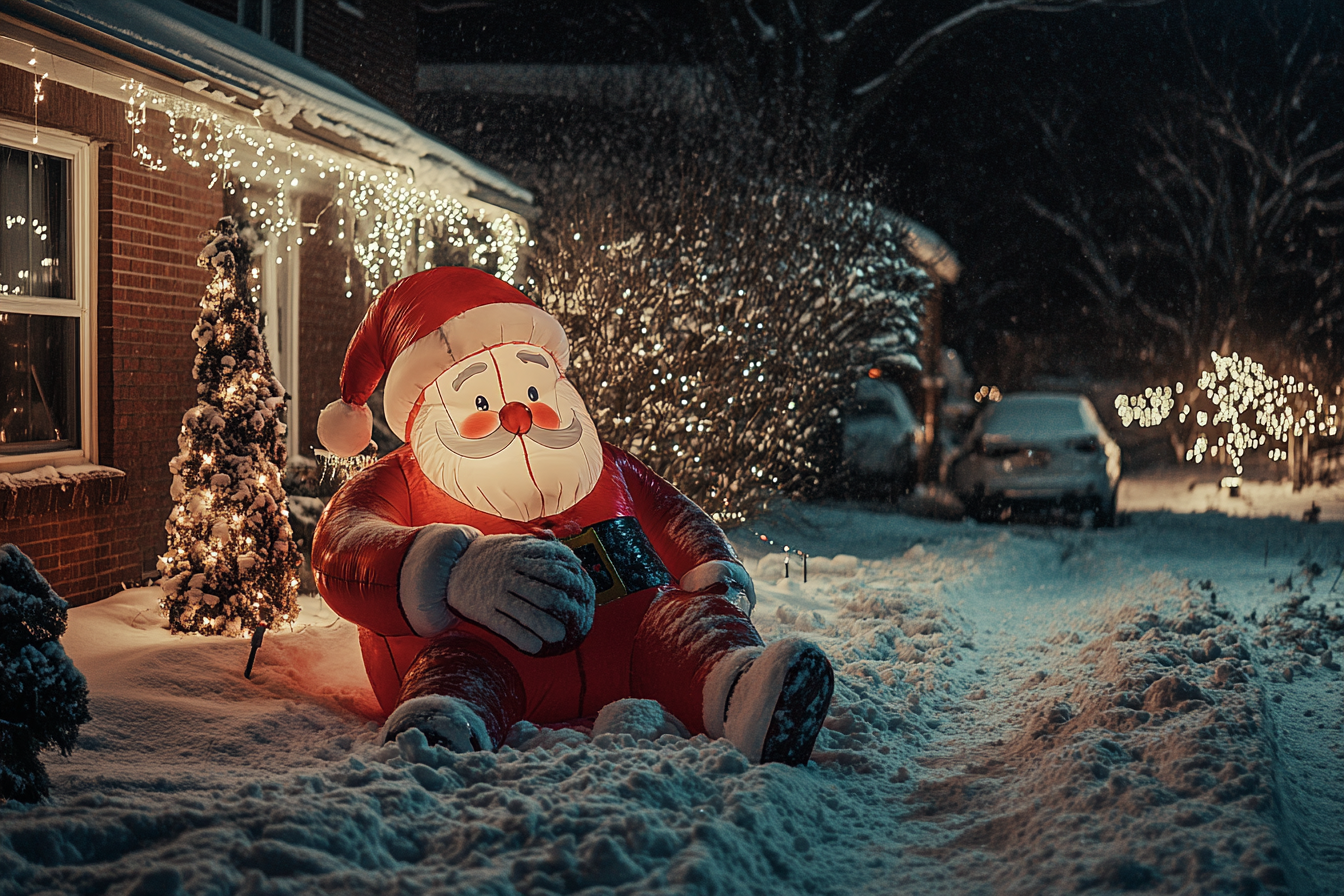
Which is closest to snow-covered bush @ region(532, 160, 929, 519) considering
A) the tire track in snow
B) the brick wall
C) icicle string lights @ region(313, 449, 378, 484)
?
icicle string lights @ region(313, 449, 378, 484)

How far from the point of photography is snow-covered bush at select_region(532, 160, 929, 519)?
862cm

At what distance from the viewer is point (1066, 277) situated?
3619cm

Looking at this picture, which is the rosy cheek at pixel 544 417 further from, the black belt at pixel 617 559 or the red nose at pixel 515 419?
the black belt at pixel 617 559

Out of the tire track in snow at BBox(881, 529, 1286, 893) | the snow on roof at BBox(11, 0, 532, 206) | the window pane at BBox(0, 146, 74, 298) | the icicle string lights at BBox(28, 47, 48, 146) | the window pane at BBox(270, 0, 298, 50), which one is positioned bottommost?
the tire track in snow at BBox(881, 529, 1286, 893)

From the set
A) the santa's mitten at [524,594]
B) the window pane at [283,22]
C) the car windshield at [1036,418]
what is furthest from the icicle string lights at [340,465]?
the car windshield at [1036,418]

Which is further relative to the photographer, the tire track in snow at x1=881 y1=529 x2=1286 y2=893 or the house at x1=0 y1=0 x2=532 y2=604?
the house at x1=0 y1=0 x2=532 y2=604

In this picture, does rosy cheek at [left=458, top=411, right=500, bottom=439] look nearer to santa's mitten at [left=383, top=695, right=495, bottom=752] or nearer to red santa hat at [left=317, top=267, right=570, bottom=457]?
red santa hat at [left=317, top=267, right=570, bottom=457]

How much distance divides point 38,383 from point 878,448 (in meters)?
10.7

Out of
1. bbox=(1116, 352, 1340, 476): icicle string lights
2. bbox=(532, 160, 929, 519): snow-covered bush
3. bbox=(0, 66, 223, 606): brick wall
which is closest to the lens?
bbox=(0, 66, 223, 606): brick wall

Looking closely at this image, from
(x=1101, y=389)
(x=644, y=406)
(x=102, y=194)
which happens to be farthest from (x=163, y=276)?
(x=1101, y=389)

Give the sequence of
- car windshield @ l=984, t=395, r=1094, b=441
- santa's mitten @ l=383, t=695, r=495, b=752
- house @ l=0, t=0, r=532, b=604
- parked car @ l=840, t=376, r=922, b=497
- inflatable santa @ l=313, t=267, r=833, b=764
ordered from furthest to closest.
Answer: parked car @ l=840, t=376, r=922, b=497 → car windshield @ l=984, t=395, r=1094, b=441 → house @ l=0, t=0, r=532, b=604 → inflatable santa @ l=313, t=267, r=833, b=764 → santa's mitten @ l=383, t=695, r=495, b=752

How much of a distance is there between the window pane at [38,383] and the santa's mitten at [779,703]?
174 inches

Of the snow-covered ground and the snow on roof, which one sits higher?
the snow on roof

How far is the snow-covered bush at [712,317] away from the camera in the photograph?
8.62 meters
